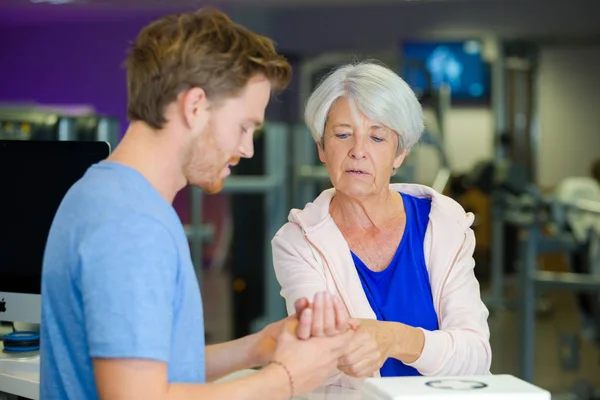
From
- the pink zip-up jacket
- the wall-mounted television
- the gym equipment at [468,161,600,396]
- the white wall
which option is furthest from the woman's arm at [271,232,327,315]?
the white wall

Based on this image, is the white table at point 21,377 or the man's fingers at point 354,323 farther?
the white table at point 21,377

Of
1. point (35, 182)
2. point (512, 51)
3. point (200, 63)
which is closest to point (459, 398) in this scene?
point (200, 63)

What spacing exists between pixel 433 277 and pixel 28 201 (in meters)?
1.03

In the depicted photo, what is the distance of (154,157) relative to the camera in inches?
49.9

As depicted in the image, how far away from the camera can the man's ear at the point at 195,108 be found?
123cm

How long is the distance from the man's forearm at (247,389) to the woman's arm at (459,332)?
1.90 ft

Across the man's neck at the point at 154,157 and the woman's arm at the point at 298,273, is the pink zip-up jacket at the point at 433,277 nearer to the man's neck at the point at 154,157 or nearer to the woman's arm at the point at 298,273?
the woman's arm at the point at 298,273

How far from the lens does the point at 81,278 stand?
1.18m

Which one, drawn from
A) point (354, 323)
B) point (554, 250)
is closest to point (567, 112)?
point (554, 250)

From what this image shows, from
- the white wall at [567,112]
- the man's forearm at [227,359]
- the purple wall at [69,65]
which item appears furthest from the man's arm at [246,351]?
the purple wall at [69,65]

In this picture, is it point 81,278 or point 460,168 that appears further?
point 460,168

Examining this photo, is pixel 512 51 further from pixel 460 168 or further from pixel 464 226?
pixel 464 226

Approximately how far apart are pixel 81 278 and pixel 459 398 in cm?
54

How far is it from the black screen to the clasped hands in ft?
2.94
